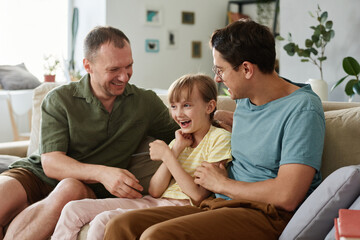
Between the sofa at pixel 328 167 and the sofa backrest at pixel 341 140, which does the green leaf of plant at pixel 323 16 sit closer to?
the sofa at pixel 328 167

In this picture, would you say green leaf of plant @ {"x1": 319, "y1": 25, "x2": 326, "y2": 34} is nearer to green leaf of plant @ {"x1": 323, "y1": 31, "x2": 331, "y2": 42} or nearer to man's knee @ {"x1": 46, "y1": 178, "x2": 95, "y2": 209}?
green leaf of plant @ {"x1": 323, "y1": 31, "x2": 331, "y2": 42}

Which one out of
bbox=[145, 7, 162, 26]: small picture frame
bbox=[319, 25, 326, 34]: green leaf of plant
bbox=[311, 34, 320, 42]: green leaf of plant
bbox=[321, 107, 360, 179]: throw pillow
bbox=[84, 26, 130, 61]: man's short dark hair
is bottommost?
bbox=[321, 107, 360, 179]: throw pillow

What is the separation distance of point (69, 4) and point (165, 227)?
6424 mm

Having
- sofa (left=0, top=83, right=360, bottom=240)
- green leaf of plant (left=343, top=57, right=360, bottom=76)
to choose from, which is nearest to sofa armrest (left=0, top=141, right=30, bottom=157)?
sofa (left=0, top=83, right=360, bottom=240)

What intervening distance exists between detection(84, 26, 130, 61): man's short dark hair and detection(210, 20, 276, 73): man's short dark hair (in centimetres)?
66

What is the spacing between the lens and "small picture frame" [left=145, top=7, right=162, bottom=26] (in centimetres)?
698

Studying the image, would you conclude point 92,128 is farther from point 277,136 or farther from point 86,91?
point 277,136

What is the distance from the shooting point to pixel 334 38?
482 centimetres

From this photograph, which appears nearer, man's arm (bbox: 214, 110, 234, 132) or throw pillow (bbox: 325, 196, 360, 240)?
throw pillow (bbox: 325, 196, 360, 240)

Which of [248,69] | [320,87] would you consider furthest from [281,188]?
[320,87]

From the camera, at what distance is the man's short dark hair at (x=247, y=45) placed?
1683 mm

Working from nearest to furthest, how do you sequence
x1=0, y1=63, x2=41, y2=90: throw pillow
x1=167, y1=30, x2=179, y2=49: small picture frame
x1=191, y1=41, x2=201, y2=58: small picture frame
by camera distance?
x1=0, y1=63, x2=41, y2=90: throw pillow < x1=167, y1=30, x2=179, y2=49: small picture frame < x1=191, y1=41, x2=201, y2=58: small picture frame

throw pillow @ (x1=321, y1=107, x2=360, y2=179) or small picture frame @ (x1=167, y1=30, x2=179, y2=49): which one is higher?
small picture frame @ (x1=167, y1=30, x2=179, y2=49)

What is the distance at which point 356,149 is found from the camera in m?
1.75
